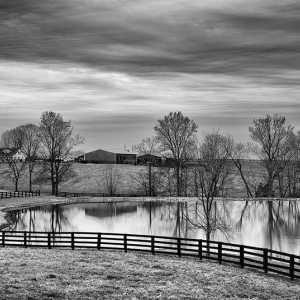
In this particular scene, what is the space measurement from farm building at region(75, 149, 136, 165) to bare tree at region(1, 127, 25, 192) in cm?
1888

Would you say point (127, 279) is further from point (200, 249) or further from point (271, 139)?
point (271, 139)

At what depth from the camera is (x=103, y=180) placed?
111 meters

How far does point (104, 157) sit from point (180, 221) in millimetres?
88413

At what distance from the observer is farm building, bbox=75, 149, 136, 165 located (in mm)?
143250

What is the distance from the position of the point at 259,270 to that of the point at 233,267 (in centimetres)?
145

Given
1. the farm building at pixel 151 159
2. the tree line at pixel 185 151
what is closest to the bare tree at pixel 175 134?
the tree line at pixel 185 151

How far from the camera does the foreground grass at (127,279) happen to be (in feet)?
70.1

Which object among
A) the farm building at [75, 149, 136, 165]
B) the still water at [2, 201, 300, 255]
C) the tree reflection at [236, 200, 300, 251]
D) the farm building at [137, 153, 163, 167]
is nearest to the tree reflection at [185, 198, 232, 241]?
the still water at [2, 201, 300, 255]

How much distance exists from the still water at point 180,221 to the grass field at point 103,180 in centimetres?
2382

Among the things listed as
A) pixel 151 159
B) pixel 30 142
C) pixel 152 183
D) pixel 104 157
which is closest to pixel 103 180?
pixel 152 183

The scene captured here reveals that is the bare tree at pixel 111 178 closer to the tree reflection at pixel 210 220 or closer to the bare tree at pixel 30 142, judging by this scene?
the bare tree at pixel 30 142

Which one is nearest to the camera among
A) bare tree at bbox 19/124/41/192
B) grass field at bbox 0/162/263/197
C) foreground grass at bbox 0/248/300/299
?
foreground grass at bbox 0/248/300/299


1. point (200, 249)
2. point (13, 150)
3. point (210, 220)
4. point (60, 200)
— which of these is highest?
point (13, 150)

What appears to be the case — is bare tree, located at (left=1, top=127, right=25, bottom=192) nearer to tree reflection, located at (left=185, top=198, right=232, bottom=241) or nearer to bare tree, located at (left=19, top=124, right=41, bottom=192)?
bare tree, located at (left=19, top=124, right=41, bottom=192)
